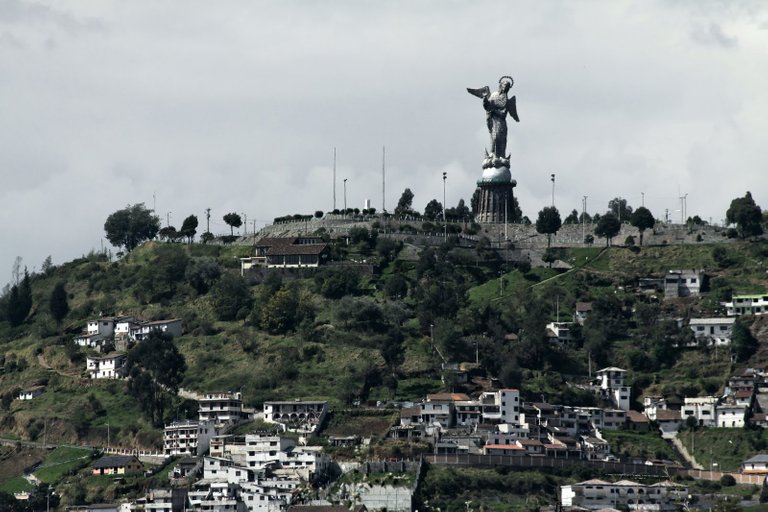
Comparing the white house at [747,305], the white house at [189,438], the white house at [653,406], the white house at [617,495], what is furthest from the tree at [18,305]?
the white house at [617,495]

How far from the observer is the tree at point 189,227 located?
528 ft

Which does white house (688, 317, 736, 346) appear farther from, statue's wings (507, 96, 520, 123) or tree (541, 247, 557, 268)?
statue's wings (507, 96, 520, 123)

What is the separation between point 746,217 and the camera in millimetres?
147625

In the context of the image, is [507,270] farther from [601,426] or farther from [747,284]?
[601,426]

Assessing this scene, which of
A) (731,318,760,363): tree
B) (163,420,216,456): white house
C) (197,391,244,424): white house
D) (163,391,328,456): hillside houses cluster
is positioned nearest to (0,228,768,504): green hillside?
(731,318,760,363): tree

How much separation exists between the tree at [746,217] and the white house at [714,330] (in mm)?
14385

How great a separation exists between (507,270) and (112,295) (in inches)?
1103

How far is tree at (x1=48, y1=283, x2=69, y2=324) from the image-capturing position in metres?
148

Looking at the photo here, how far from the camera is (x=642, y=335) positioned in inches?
5349

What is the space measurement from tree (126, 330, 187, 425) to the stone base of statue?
36135mm

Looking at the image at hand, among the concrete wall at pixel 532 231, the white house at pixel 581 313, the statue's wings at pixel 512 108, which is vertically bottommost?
the white house at pixel 581 313

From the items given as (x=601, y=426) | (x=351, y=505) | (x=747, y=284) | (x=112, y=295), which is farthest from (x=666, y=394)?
(x=112, y=295)

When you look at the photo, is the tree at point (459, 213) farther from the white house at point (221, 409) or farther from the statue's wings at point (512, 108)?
the white house at point (221, 409)

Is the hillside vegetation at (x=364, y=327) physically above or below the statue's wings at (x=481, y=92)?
below
